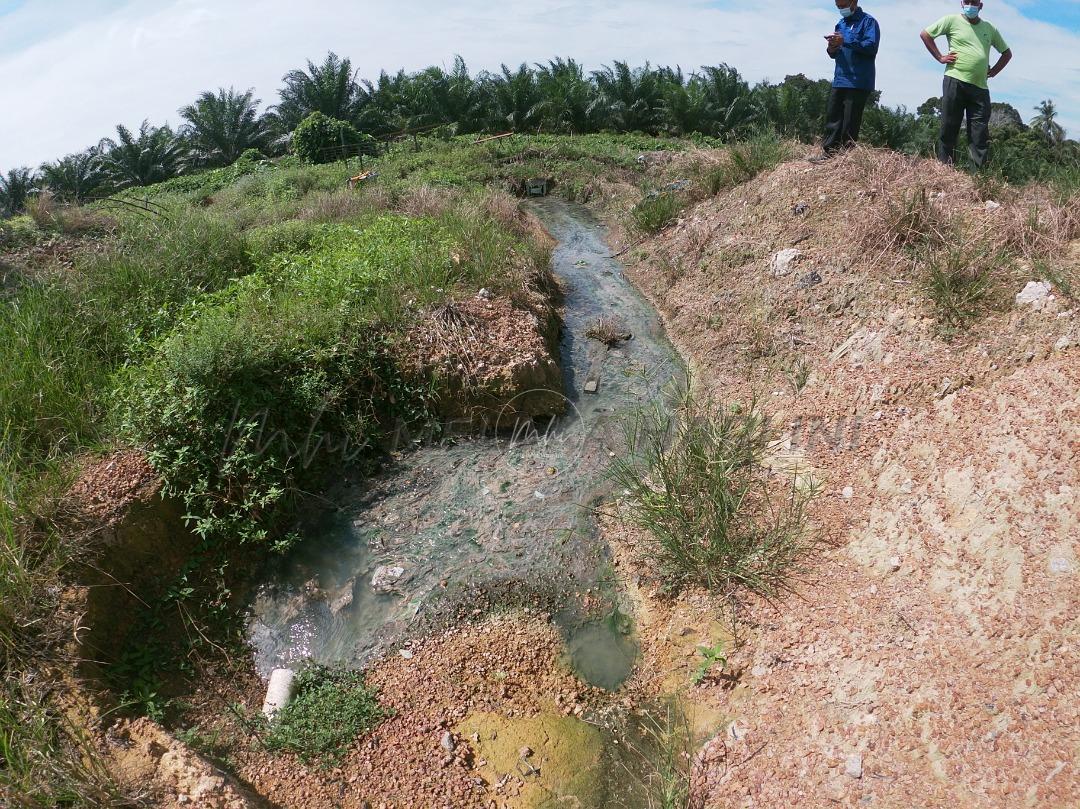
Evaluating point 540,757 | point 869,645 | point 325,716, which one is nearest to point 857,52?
point 869,645

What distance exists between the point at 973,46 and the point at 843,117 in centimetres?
139

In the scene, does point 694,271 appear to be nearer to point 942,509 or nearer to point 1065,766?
point 942,509

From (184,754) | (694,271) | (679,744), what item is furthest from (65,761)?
(694,271)

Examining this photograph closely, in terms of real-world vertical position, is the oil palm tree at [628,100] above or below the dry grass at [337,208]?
above

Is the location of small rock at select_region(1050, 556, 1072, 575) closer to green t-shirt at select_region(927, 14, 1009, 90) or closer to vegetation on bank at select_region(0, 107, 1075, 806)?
vegetation on bank at select_region(0, 107, 1075, 806)

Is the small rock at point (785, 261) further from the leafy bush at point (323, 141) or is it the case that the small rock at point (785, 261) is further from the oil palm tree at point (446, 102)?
the oil palm tree at point (446, 102)

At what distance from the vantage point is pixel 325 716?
3.53 metres

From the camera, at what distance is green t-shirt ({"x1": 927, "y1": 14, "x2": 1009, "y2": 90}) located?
20.3 ft

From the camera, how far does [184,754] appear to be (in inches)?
121

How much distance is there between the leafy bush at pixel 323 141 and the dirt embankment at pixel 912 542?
38.6ft

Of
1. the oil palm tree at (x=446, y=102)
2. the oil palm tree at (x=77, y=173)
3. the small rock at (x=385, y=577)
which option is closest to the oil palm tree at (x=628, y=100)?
the oil palm tree at (x=446, y=102)

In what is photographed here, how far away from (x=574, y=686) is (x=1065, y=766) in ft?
6.99

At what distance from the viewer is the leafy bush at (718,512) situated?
13.1ft

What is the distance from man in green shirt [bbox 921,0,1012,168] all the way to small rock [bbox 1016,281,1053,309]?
223cm
